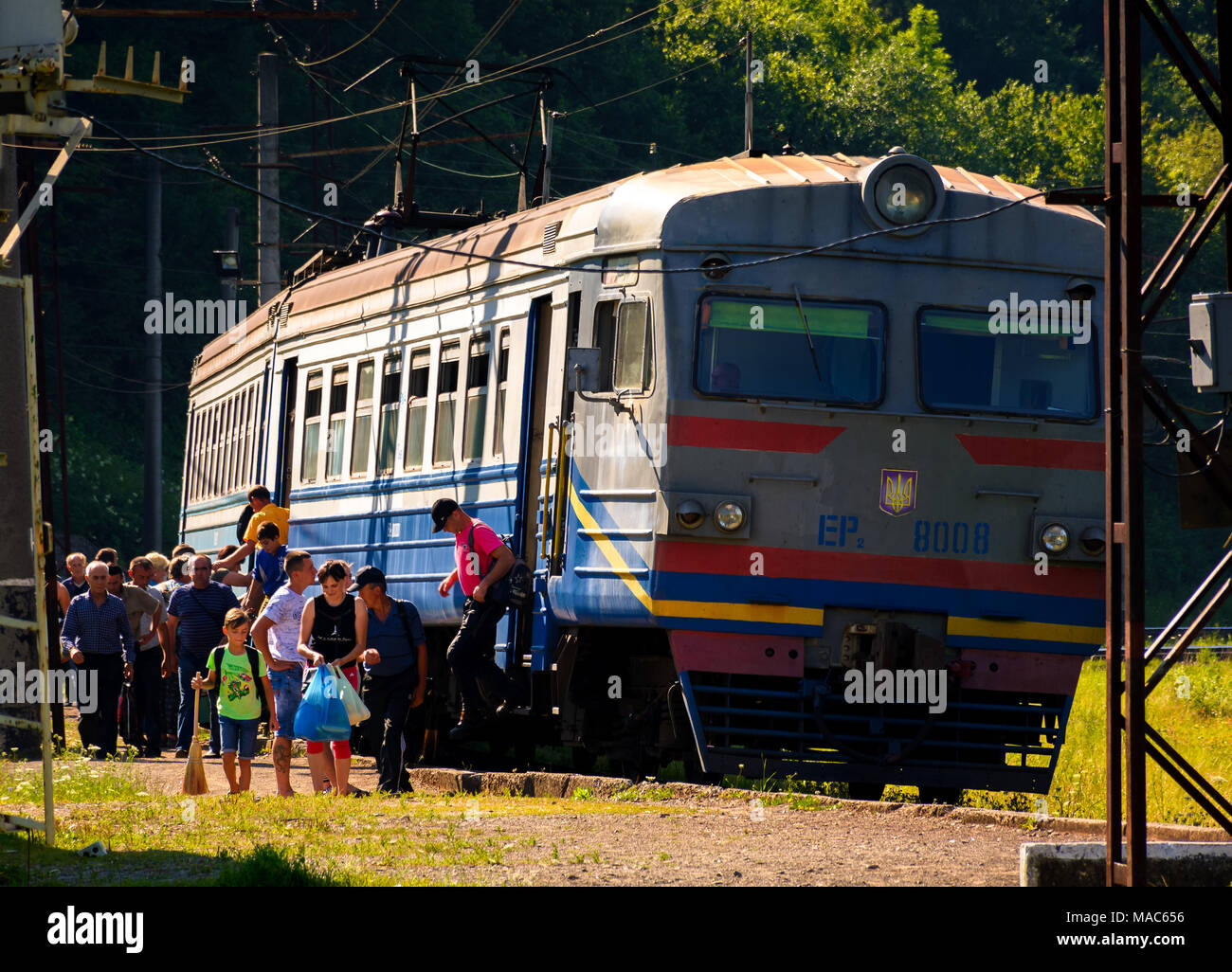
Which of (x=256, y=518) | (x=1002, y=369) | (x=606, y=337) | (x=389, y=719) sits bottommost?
(x=389, y=719)

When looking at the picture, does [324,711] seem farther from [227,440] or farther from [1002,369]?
[227,440]

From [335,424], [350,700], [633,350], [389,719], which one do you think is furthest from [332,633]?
[335,424]

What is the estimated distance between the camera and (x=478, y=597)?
43.9 feet

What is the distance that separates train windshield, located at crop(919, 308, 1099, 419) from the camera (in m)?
12.4

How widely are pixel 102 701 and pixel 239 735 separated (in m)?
3.68

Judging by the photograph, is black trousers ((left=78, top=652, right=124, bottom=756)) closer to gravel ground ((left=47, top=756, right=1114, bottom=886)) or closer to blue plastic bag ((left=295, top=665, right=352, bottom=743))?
blue plastic bag ((left=295, top=665, right=352, bottom=743))

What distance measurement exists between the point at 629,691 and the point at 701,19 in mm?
53061

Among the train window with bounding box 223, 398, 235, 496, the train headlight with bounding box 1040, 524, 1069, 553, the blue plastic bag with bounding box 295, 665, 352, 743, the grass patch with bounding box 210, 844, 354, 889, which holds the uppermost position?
the train window with bounding box 223, 398, 235, 496

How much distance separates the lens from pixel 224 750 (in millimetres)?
13344

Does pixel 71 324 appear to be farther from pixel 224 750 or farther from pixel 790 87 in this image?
pixel 224 750

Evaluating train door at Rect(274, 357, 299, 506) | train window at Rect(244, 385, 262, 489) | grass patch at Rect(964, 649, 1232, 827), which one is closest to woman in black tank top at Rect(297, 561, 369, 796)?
grass patch at Rect(964, 649, 1232, 827)

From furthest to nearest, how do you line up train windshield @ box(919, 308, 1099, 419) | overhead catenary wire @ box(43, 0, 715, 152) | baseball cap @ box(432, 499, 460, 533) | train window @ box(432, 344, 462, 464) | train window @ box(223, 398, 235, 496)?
1. train window @ box(223, 398, 235, 496)
2. overhead catenary wire @ box(43, 0, 715, 152)
3. train window @ box(432, 344, 462, 464)
4. baseball cap @ box(432, 499, 460, 533)
5. train windshield @ box(919, 308, 1099, 419)

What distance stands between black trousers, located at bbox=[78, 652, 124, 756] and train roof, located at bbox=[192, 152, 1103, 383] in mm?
3565
